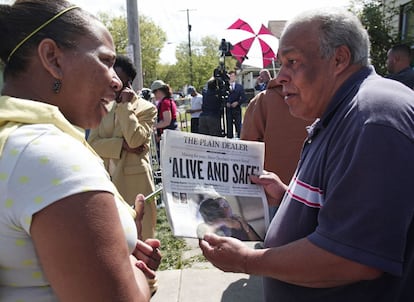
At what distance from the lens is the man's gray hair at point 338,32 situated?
4.10 ft

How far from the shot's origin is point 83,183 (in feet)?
2.79

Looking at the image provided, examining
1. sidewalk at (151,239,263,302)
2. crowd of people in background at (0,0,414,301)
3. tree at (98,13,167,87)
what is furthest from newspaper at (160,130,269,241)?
tree at (98,13,167,87)

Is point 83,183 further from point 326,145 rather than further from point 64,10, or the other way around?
point 326,145

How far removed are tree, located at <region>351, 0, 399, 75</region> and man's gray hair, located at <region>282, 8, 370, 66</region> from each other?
9.45m

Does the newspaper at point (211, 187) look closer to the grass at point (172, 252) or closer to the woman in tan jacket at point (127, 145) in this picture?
the woman in tan jacket at point (127, 145)

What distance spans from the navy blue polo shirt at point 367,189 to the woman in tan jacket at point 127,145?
88.8 inches

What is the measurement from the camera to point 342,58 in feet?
4.17

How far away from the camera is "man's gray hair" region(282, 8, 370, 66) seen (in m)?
1.25

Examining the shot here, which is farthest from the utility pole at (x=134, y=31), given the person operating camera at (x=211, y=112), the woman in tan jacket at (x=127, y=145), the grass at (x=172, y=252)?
the woman in tan jacket at (x=127, y=145)

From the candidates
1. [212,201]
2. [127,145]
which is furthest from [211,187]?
[127,145]

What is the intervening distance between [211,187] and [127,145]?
6.23 feet

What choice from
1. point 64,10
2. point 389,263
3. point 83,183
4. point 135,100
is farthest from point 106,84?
point 135,100

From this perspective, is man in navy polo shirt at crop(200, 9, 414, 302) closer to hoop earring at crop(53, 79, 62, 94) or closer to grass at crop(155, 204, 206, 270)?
hoop earring at crop(53, 79, 62, 94)

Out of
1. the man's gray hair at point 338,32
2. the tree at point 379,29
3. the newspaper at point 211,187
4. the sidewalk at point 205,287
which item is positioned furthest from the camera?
the tree at point 379,29
